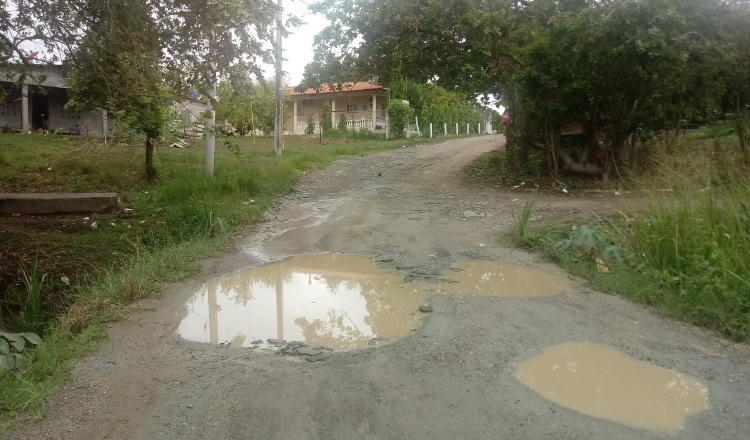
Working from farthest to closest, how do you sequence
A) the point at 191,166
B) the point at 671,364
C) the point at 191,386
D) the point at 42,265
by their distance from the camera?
the point at 191,166 → the point at 42,265 → the point at 671,364 → the point at 191,386

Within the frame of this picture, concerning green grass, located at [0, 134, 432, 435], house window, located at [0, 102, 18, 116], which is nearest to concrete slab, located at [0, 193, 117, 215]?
green grass, located at [0, 134, 432, 435]

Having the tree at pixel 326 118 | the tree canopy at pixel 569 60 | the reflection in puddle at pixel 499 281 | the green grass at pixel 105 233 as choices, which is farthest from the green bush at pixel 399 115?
the reflection in puddle at pixel 499 281

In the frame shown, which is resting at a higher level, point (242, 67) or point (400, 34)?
point (400, 34)

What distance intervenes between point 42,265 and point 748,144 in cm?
1174

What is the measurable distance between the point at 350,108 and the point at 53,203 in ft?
87.8

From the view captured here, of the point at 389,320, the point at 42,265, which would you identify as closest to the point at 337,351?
the point at 389,320

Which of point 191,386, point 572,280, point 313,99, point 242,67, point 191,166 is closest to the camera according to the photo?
point 191,386

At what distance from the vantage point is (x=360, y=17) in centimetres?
1203

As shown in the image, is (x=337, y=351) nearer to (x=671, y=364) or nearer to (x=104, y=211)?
(x=671, y=364)

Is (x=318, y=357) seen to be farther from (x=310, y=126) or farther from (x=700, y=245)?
(x=310, y=126)

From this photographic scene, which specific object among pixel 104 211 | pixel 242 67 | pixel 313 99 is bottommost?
pixel 104 211

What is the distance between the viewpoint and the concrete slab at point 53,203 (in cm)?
955

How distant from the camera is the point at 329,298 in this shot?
5.75 metres

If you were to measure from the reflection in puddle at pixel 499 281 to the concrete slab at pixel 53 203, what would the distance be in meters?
6.30
